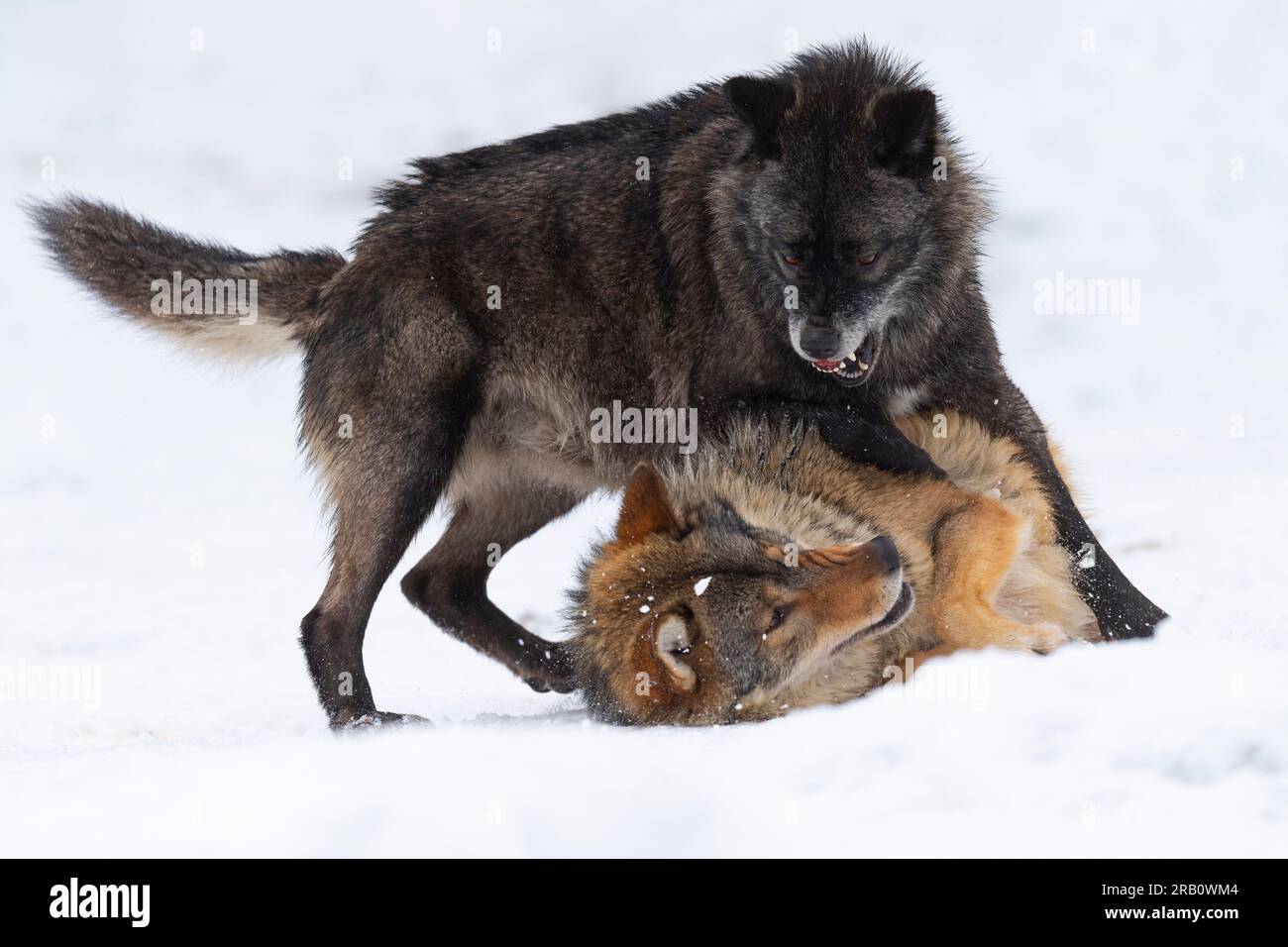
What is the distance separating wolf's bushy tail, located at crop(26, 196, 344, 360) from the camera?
237 inches

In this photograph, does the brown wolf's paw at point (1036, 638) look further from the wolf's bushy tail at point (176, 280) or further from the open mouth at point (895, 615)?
the wolf's bushy tail at point (176, 280)

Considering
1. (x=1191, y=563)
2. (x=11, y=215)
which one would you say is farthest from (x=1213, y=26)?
(x=11, y=215)

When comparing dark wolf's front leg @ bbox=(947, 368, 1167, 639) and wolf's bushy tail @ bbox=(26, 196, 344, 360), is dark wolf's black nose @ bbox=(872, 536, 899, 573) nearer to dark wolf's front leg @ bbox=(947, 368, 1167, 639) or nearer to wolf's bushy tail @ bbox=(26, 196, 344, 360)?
dark wolf's front leg @ bbox=(947, 368, 1167, 639)

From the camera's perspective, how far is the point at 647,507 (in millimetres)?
4738

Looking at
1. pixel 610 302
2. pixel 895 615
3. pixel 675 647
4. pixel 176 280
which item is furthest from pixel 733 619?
pixel 176 280

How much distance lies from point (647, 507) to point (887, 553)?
A: 2.79 feet

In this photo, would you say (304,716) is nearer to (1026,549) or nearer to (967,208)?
(1026,549)

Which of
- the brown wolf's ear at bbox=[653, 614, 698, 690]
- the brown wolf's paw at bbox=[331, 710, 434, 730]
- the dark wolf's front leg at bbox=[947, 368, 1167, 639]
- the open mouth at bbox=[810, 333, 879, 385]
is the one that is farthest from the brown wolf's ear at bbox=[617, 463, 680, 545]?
the dark wolf's front leg at bbox=[947, 368, 1167, 639]

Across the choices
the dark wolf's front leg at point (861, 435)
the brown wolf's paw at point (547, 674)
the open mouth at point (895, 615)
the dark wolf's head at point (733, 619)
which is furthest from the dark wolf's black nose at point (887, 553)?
the brown wolf's paw at point (547, 674)

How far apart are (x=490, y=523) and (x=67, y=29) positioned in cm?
1480

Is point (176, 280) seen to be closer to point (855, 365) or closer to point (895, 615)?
point (855, 365)

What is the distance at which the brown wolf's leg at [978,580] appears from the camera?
4699 mm

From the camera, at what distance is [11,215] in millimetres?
15367

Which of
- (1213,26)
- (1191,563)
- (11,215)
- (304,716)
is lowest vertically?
(304,716)
